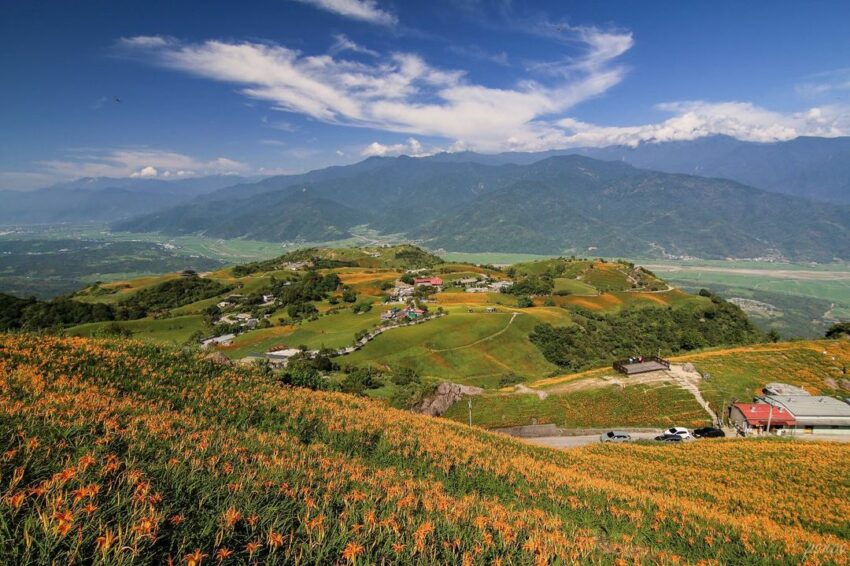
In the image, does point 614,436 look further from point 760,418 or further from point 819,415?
point 819,415

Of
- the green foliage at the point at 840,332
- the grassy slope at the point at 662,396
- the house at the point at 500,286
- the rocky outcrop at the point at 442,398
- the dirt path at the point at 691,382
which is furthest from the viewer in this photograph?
the house at the point at 500,286

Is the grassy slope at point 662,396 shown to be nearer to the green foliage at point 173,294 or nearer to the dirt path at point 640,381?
the dirt path at point 640,381

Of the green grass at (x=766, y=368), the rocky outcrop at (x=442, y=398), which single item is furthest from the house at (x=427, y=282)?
the rocky outcrop at (x=442, y=398)

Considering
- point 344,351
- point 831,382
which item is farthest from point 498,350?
point 831,382

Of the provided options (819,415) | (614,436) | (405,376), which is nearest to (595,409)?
(614,436)

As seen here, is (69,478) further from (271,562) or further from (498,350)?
(498,350)

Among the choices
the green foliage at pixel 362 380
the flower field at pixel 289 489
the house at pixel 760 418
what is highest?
the flower field at pixel 289 489
